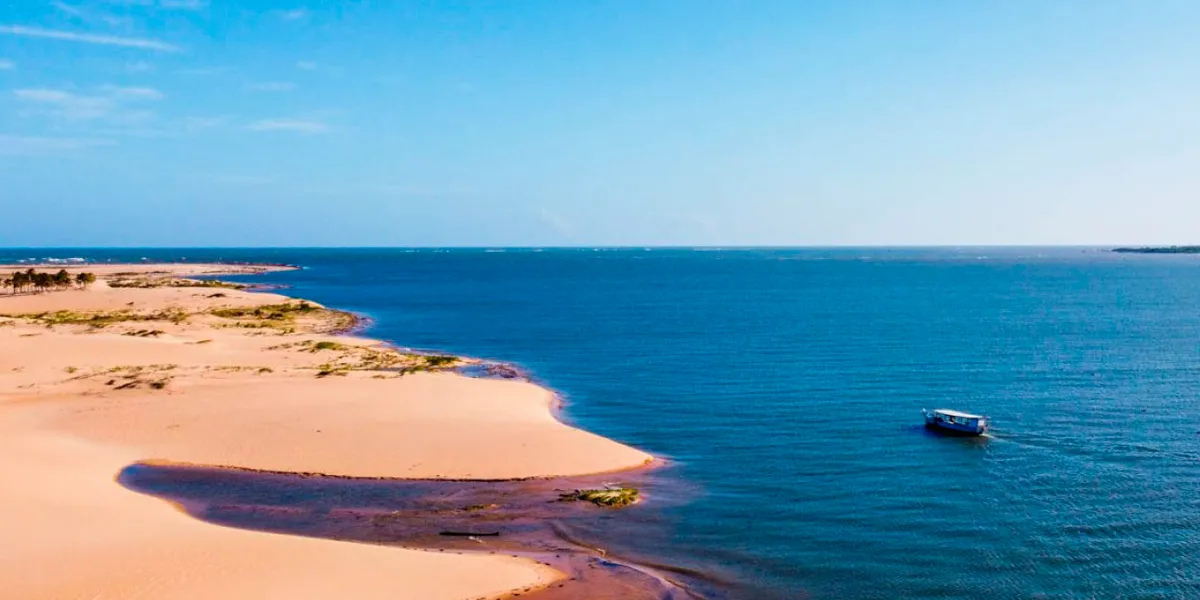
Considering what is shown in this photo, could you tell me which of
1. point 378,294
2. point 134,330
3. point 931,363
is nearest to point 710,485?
point 931,363

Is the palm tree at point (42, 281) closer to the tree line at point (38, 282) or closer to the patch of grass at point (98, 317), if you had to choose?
the tree line at point (38, 282)

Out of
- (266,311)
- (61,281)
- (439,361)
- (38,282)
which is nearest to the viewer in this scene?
(439,361)

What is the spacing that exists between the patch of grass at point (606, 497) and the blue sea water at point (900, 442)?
47.8 inches

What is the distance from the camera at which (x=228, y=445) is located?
148ft

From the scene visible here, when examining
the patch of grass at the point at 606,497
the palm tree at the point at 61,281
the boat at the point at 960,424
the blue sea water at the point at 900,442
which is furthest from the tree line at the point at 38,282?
the boat at the point at 960,424

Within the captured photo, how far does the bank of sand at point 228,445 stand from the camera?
27062mm

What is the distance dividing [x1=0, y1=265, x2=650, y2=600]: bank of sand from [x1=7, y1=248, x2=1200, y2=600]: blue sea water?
7.40 m

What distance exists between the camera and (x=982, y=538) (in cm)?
3281

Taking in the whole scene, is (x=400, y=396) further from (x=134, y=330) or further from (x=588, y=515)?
(x=134, y=330)

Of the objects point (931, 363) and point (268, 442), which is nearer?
point (268, 442)

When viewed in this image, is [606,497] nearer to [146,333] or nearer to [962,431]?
[962,431]

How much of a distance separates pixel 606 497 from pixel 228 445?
2236cm

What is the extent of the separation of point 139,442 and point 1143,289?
630ft

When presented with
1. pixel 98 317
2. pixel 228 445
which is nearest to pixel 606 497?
pixel 228 445
